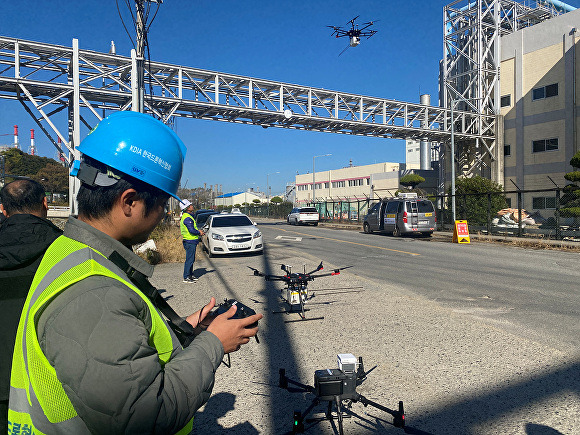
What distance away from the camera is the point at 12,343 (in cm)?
162

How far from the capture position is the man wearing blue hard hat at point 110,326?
3.83 feet

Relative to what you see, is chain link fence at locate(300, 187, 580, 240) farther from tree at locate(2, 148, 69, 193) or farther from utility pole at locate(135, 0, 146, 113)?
tree at locate(2, 148, 69, 193)

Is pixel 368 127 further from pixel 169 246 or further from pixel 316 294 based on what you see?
pixel 316 294

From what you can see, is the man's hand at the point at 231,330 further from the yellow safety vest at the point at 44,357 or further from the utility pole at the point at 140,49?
the utility pole at the point at 140,49

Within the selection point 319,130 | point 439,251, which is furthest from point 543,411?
point 319,130

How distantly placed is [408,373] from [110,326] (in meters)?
3.90

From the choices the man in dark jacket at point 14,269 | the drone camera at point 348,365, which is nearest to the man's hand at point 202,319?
the man in dark jacket at point 14,269

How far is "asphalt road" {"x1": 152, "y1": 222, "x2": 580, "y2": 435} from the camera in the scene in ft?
11.5

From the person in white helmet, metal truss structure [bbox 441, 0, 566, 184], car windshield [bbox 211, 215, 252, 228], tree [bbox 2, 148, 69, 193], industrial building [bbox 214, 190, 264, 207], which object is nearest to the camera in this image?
the person in white helmet

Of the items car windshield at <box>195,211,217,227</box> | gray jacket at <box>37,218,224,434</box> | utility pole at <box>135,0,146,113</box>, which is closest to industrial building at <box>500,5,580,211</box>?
car windshield at <box>195,211,217,227</box>

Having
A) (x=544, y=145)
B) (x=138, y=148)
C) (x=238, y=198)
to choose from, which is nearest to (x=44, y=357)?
(x=138, y=148)

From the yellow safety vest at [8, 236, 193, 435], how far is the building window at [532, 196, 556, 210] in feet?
116

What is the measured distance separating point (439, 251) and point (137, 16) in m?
13.5

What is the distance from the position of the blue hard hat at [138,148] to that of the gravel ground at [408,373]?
2.55 m
